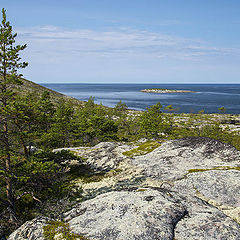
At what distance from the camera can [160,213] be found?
10.2 meters

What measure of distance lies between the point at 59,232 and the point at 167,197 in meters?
6.62

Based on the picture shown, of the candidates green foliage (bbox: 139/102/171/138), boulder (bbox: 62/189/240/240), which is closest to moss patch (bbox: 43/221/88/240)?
boulder (bbox: 62/189/240/240)

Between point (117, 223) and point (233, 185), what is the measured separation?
11200 mm

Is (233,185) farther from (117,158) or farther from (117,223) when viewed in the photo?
(117,158)

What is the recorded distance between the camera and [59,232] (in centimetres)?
955

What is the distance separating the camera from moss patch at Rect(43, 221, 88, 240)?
9.13m

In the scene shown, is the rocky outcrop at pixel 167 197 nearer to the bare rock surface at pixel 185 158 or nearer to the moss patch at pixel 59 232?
the bare rock surface at pixel 185 158

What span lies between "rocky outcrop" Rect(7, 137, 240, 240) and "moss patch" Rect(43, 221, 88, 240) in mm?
301

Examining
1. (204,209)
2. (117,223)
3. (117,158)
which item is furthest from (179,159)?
(117,223)

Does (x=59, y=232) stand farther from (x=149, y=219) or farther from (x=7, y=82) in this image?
(x=7, y=82)

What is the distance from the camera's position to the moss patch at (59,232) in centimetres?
913

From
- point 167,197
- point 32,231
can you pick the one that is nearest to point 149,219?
point 167,197

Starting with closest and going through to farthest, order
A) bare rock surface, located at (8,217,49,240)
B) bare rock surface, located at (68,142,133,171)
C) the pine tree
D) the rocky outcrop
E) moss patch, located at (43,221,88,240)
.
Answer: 1. moss patch, located at (43,221,88,240)
2. the rocky outcrop
3. bare rock surface, located at (8,217,49,240)
4. the pine tree
5. bare rock surface, located at (68,142,133,171)

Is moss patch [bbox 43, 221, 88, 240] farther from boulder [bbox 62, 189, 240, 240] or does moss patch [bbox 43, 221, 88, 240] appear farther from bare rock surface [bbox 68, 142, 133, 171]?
bare rock surface [bbox 68, 142, 133, 171]
